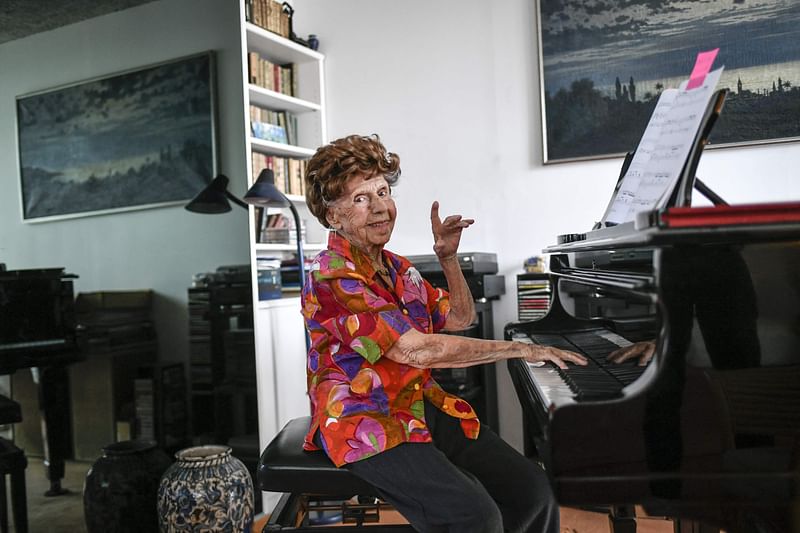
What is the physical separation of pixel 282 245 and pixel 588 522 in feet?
6.60

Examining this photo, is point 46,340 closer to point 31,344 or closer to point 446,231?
point 31,344

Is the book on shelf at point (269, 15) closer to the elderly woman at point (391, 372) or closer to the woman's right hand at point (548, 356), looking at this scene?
the elderly woman at point (391, 372)

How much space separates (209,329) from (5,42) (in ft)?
4.53

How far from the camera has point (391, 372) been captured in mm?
1653

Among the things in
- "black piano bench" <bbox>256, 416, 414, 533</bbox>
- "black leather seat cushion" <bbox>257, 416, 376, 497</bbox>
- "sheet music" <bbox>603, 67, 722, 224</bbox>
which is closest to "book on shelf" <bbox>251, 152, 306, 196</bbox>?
"black piano bench" <bbox>256, 416, 414, 533</bbox>

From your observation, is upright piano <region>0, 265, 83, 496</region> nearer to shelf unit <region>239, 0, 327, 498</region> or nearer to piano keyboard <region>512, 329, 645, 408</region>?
shelf unit <region>239, 0, 327, 498</region>

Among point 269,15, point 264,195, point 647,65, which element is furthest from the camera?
point 269,15

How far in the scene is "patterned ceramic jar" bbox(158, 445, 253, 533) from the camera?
2.33 meters

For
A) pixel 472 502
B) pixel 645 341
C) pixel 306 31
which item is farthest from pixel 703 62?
pixel 306 31

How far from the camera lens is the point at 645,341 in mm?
1435

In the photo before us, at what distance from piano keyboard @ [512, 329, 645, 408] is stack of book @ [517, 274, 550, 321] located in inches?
60.9

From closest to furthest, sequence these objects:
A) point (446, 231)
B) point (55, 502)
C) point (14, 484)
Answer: point (446, 231)
point (14, 484)
point (55, 502)

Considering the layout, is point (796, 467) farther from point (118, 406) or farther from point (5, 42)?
point (5, 42)

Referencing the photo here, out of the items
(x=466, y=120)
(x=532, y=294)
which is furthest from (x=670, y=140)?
(x=466, y=120)
